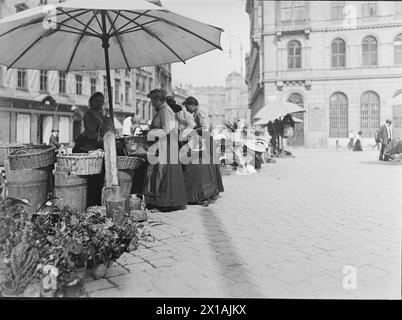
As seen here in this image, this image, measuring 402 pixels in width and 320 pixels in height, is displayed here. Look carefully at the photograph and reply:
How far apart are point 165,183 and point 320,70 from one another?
2868cm

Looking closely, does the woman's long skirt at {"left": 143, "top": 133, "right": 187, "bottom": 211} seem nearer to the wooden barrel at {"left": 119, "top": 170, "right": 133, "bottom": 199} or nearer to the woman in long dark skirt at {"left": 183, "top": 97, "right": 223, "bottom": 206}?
the wooden barrel at {"left": 119, "top": 170, "right": 133, "bottom": 199}

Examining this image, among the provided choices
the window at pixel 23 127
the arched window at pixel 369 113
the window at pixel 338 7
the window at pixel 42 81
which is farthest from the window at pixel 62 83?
the arched window at pixel 369 113

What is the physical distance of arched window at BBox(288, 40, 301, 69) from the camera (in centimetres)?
3206

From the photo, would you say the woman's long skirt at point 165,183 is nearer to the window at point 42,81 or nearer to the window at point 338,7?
the window at point 338,7

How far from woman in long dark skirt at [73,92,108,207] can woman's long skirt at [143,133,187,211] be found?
28.0 inches

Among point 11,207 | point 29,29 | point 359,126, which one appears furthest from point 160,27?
point 359,126

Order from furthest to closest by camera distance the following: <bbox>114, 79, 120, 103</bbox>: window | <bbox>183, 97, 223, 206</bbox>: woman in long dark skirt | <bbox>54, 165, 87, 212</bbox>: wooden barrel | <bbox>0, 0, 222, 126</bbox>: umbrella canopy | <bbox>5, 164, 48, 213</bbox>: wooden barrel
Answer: <bbox>114, 79, 120, 103</bbox>: window
<bbox>183, 97, 223, 206</bbox>: woman in long dark skirt
<bbox>0, 0, 222, 126</bbox>: umbrella canopy
<bbox>54, 165, 87, 212</bbox>: wooden barrel
<bbox>5, 164, 48, 213</bbox>: wooden barrel

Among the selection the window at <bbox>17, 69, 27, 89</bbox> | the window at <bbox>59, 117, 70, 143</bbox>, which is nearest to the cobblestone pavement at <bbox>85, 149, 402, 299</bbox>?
the window at <bbox>17, 69, 27, 89</bbox>

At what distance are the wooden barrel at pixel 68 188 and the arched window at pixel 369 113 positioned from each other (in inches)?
1091

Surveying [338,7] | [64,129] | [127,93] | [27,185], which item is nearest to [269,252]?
[27,185]

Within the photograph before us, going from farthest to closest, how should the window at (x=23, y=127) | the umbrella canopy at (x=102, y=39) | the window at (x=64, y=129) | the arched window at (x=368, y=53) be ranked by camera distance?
the window at (x=64, y=129), the arched window at (x=368, y=53), the window at (x=23, y=127), the umbrella canopy at (x=102, y=39)

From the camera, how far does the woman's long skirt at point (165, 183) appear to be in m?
5.66

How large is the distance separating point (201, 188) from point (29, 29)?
345 cm
